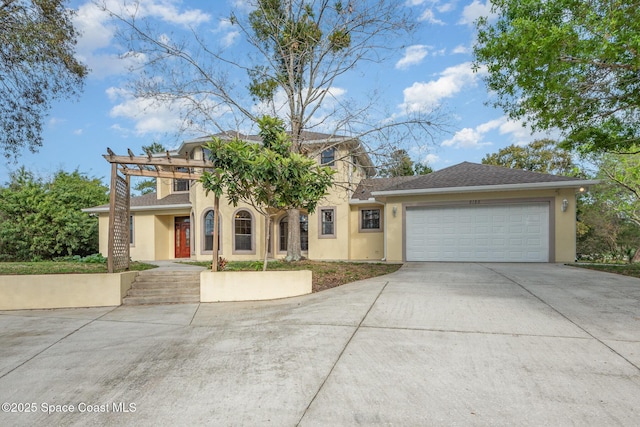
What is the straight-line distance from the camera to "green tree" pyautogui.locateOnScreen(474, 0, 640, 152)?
7176 millimetres

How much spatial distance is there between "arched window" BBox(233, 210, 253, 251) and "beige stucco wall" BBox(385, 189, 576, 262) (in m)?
5.99

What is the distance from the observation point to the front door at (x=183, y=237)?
17188 mm

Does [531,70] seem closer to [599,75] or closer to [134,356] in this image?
[599,75]

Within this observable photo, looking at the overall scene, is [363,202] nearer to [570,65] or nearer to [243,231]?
[243,231]

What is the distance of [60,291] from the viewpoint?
723 centimetres

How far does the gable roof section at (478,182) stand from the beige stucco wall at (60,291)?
7727 mm

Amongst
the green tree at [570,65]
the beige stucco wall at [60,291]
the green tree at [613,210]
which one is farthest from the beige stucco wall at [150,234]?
the green tree at [613,210]

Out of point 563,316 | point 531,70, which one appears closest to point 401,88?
point 531,70

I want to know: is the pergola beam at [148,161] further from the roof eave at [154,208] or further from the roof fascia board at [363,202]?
the roof fascia board at [363,202]

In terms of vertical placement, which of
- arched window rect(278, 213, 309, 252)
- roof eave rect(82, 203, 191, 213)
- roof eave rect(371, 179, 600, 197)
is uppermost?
roof eave rect(371, 179, 600, 197)

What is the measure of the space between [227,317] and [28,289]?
469cm

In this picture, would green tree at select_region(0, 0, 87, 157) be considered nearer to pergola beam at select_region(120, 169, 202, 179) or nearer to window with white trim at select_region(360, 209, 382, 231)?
pergola beam at select_region(120, 169, 202, 179)

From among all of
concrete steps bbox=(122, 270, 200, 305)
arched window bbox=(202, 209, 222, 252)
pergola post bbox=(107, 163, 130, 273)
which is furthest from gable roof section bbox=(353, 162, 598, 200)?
pergola post bbox=(107, 163, 130, 273)

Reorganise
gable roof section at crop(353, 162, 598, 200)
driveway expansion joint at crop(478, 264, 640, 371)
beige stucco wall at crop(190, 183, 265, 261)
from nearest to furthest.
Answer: driveway expansion joint at crop(478, 264, 640, 371)
gable roof section at crop(353, 162, 598, 200)
beige stucco wall at crop(190, 183, 265, 261)
